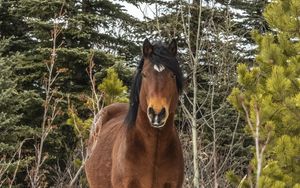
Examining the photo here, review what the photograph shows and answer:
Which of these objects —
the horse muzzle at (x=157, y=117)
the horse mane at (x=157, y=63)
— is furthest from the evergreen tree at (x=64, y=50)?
the horse muzzle at (x=157, y=117)

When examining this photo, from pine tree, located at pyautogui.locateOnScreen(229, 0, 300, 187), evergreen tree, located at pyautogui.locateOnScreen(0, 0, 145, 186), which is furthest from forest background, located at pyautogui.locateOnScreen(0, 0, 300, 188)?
pine tree, located at pyautogui.locateOnScreen(229, 0, 300, 187)

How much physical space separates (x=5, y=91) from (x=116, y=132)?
718 cm

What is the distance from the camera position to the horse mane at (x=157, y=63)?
4664mm

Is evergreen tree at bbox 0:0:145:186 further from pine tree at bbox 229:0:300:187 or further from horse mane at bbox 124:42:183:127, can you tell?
horse mane at bbox 124:42:183:127

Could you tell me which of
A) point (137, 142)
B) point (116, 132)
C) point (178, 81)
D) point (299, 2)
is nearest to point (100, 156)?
point (116, 132)

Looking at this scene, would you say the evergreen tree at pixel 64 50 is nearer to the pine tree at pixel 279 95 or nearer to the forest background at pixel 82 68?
the forest background at pixel 82 68

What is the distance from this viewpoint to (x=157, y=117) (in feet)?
13.7

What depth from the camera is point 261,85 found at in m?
7.08

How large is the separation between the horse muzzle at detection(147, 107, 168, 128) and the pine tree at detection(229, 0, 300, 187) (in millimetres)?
1445

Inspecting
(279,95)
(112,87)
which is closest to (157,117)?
(279,95)

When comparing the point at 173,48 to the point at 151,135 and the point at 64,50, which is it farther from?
the point at 64,50

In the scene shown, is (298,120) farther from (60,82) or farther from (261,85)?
(60,82)

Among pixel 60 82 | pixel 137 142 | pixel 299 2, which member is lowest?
pixel 60 82

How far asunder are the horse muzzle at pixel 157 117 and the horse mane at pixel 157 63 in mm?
549
